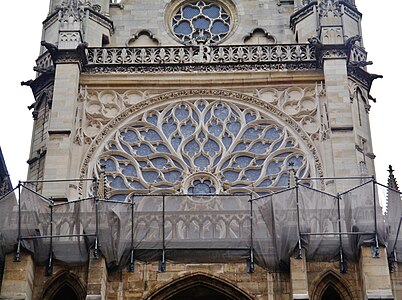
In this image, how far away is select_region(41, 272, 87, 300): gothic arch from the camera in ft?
54.2

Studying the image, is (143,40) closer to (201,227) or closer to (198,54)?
(198,54)

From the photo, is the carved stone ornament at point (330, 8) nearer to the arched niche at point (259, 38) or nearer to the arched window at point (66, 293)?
the arched niche at point (259, 38)

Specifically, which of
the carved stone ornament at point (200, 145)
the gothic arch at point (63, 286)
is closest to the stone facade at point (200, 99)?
the carved stone ornament at point (200, 145)

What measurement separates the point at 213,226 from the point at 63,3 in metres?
8.05

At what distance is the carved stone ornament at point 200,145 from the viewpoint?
2053 cm

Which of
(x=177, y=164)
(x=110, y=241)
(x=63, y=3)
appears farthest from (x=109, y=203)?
(x=63, y=3)

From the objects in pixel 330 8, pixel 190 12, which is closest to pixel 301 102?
pixel 330 8

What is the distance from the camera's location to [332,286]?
16.6m

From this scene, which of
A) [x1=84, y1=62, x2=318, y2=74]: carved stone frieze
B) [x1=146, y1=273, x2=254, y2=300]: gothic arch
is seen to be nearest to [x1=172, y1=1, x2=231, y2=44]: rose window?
[x1=84, y1=62, x2=318, y2=74]: carved stone frieze

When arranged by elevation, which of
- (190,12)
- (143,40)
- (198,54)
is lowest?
(198,54)

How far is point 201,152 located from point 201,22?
4.10m

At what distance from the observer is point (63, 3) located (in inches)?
912

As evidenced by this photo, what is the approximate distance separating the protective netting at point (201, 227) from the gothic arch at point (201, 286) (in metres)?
0.38

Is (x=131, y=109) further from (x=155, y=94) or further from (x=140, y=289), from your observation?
(x=140, y=289)
